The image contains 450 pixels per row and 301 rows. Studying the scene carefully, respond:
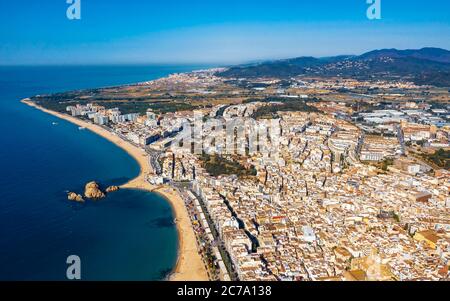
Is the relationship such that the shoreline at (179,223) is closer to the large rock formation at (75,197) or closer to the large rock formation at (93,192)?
the large rock formation at (93,192)

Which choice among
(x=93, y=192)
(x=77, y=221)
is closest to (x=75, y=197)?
(x=93, y=192)

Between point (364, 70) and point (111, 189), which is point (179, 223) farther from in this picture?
point (364, 70)

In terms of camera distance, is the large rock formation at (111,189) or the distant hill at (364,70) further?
the distant hill at (364,70)

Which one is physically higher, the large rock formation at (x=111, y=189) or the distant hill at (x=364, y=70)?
the distant hill at (x=364, y=70)

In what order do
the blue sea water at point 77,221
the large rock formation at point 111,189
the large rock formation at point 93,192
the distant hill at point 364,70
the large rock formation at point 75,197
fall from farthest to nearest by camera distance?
the distant hill at point 364,70 → the large rock formation at point 111,189 → the large rock formation at point 93,192 → the large rock formation at point 75,197 → the blue sea water at point 77,221

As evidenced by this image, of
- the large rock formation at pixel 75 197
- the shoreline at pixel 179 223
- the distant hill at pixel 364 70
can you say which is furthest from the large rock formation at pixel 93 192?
the distant hill at pixel 364 70

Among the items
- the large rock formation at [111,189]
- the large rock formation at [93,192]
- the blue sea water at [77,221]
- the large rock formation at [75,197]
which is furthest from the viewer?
the large rock formation at [111,189]
